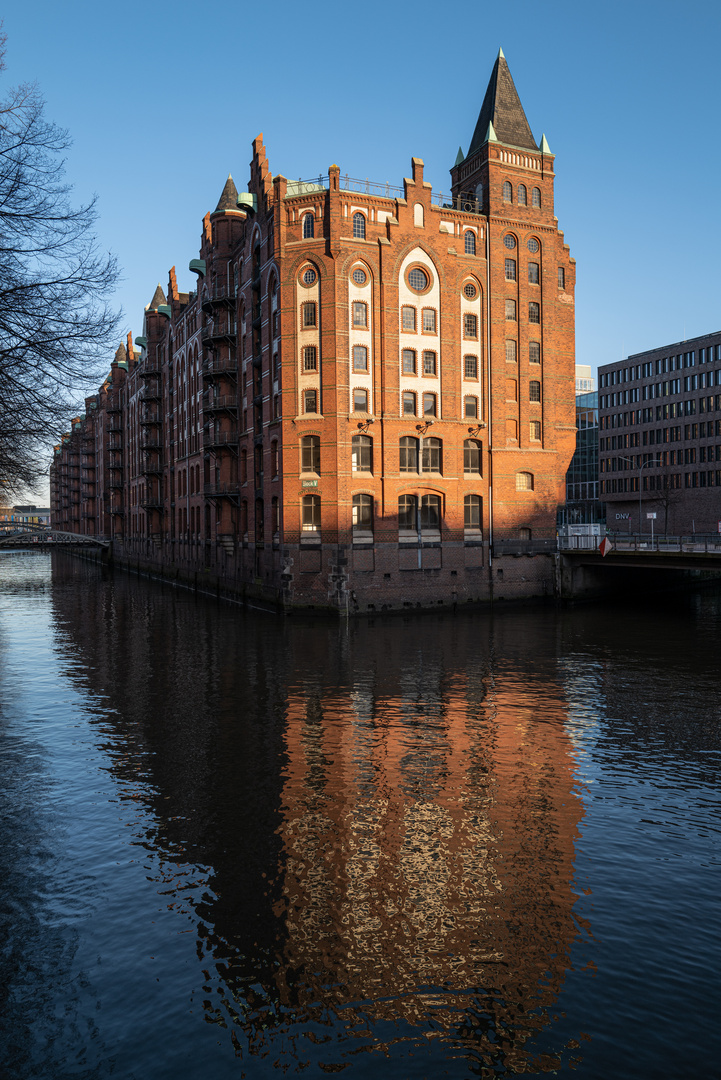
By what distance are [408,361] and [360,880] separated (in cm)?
3543

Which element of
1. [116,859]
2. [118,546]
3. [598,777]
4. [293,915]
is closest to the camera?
[293,915]

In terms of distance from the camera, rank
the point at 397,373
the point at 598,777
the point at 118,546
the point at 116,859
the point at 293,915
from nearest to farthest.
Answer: the point at 293,915
the point at 116,859
the point at 598,777
the point at 397,373
the point at 118,546

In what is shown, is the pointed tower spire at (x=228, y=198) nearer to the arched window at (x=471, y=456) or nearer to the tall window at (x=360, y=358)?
the tall window at (x=360, y=358)

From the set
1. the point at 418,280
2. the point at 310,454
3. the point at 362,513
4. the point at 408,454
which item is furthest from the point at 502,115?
the point at 362,513

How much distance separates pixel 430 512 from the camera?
143 ft

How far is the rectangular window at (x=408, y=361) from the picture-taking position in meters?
42.6

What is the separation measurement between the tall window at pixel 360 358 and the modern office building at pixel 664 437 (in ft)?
166

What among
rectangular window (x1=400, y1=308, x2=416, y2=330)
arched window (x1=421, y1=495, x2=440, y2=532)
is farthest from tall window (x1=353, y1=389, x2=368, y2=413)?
arched window (x1=421, y1=495, x2=440, y2=532)

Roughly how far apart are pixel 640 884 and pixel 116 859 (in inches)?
308

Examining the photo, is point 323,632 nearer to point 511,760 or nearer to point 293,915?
point 511,760

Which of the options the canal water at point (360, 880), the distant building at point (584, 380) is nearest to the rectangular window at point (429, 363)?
the canal water at point (360, 880)

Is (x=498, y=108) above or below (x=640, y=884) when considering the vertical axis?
above

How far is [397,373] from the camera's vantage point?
42.0 metres

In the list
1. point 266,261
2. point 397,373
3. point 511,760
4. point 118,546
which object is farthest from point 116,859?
point 118,546
